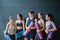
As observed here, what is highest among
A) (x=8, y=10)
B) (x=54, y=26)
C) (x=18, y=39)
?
(x=8, y=10)

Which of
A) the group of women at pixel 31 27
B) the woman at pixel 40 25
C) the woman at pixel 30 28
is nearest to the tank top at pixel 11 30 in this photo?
the group of women at pixel 31 27

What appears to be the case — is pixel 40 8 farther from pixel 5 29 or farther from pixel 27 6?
pixel 5 29

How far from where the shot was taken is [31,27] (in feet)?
7.70

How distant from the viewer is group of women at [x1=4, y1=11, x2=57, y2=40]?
2.32 metres

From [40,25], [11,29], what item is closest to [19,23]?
[11,29]

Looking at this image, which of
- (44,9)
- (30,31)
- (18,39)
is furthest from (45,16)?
(18,39)

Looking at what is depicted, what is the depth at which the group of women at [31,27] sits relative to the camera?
7.61 ft

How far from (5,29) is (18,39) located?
195mm

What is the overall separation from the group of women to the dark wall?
54 millimetres

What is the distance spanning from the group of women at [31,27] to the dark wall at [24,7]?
5 centimetres

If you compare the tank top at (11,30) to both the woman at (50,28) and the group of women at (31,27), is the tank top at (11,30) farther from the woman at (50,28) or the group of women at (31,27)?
the woman at (50,28)

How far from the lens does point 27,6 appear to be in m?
2.40

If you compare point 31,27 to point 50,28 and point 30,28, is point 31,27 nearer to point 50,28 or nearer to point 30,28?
point 30,28

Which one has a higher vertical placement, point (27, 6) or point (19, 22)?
point (27, 6)
